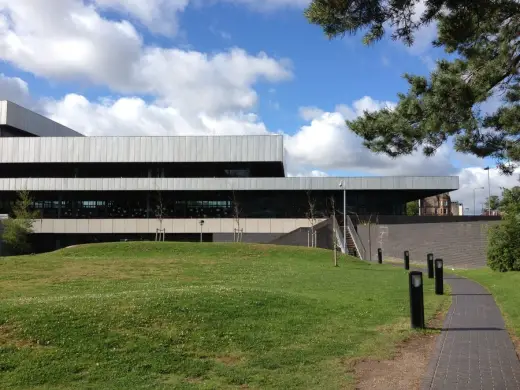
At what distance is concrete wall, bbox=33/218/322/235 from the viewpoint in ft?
174

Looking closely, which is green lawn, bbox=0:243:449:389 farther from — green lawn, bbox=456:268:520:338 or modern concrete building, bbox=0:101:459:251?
modern concrete building, bbox=0:101:459:251

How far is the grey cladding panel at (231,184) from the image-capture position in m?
51.5

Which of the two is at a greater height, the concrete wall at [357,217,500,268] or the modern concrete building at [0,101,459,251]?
the modern concrete building at [0,101,459,251]

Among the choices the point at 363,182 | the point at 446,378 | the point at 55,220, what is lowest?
the point at 446,378

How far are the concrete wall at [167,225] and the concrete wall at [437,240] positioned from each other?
10.3 metres

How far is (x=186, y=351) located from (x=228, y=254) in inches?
1026

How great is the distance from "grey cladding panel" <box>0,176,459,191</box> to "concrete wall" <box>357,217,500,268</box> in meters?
8.05

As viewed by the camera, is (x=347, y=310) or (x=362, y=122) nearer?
(x=362, y=122)

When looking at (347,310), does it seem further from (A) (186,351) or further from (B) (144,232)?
(B) (144,232)

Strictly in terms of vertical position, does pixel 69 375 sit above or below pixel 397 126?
below

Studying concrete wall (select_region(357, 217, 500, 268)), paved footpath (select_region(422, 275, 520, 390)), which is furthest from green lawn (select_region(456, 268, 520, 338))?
concrete wall (select_region(357, 217, 500, 268))

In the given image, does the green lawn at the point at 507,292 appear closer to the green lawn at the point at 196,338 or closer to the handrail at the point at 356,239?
the green lawn at the point at 196,338

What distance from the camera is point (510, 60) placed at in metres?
9.28

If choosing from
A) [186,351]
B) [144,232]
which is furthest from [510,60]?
[144,232]
